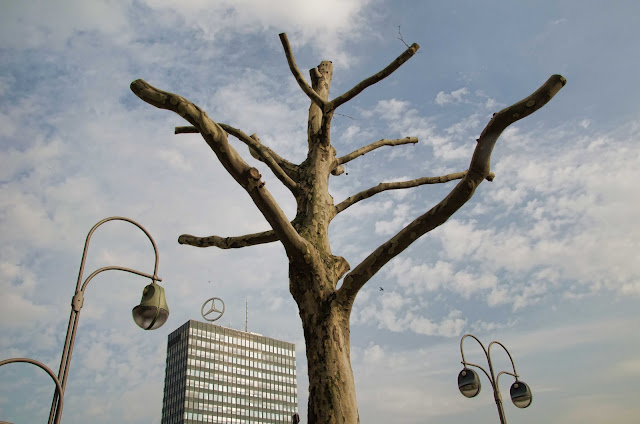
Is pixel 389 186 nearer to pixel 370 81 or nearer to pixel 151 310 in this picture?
pixel 370 81

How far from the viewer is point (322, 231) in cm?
495

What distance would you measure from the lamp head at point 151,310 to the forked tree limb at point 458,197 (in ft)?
8.65

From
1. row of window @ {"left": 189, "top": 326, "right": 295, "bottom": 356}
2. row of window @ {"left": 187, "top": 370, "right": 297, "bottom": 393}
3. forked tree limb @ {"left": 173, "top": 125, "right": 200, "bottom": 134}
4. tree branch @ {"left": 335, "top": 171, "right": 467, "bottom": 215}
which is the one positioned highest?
row of window @ {"left": 189, "top": 326, "right": 295, "bottom": 356}

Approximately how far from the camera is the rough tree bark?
352 cm

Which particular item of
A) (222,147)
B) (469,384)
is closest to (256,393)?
(469,384)

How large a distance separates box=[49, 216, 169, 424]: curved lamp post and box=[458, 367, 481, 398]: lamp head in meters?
6.38

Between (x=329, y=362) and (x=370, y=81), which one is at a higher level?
(x=370, y=81)

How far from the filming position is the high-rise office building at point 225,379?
113494 millimetres

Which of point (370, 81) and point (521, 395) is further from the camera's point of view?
point (521, 395)

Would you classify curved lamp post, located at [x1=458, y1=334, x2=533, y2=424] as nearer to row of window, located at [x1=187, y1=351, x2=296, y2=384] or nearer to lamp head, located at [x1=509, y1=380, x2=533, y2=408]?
lamp head, located at [x1=509, y1=380, x2=533, y2=408]

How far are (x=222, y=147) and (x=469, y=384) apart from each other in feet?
26.2

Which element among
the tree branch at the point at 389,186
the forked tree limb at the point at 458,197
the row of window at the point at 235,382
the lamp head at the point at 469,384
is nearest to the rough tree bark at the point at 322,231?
the forked tree limb at the point at 458,197

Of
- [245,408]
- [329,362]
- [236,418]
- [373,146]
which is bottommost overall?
[329,362]

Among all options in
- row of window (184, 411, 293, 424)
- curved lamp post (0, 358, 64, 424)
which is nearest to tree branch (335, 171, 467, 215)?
curved lamp post (0, 358, 64, 424)
